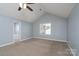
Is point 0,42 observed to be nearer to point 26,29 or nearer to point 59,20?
point 26,29

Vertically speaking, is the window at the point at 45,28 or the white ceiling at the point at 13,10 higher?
the white ceiling at the point at 13,10

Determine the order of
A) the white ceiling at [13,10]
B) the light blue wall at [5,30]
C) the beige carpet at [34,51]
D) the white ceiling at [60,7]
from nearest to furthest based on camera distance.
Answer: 1. the white ceiling at [60,7]
2. the white ceiling at [13,10]
3. the beige carpet at [34,51]
4. the light blue wall at [5,30]

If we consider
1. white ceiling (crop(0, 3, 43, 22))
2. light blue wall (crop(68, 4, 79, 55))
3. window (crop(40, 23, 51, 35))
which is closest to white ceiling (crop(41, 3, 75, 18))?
light blue wall (crop(68, 4, 79, 55))

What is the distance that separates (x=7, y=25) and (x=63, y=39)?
397 centimetres

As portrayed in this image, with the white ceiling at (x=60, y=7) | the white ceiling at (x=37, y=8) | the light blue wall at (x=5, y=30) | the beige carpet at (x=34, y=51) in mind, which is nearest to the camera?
A: the white ceiling at (x=60, y=7)

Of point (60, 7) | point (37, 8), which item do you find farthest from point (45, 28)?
point (60, 7)

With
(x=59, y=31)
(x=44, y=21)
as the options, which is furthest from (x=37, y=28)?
(x=59, y=31)

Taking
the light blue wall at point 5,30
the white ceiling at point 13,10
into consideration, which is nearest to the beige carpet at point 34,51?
the light blue wall at point 5,30

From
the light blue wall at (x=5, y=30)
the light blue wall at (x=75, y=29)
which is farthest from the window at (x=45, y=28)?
the light blue wall at (x=75, y=29)

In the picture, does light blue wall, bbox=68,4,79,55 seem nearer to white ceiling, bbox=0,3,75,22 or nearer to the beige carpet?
white ceiling, bbox=0,3,75,22

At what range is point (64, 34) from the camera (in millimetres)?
6270

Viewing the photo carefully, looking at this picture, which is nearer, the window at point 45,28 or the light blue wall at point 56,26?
the light blue wall at point 56,26

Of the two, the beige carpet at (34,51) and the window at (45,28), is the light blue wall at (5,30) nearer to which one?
the beige carpet at (34,51)

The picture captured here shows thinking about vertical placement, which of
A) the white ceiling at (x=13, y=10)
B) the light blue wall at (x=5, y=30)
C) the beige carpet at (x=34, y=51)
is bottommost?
the beige carpet at (x=34, y=51)
